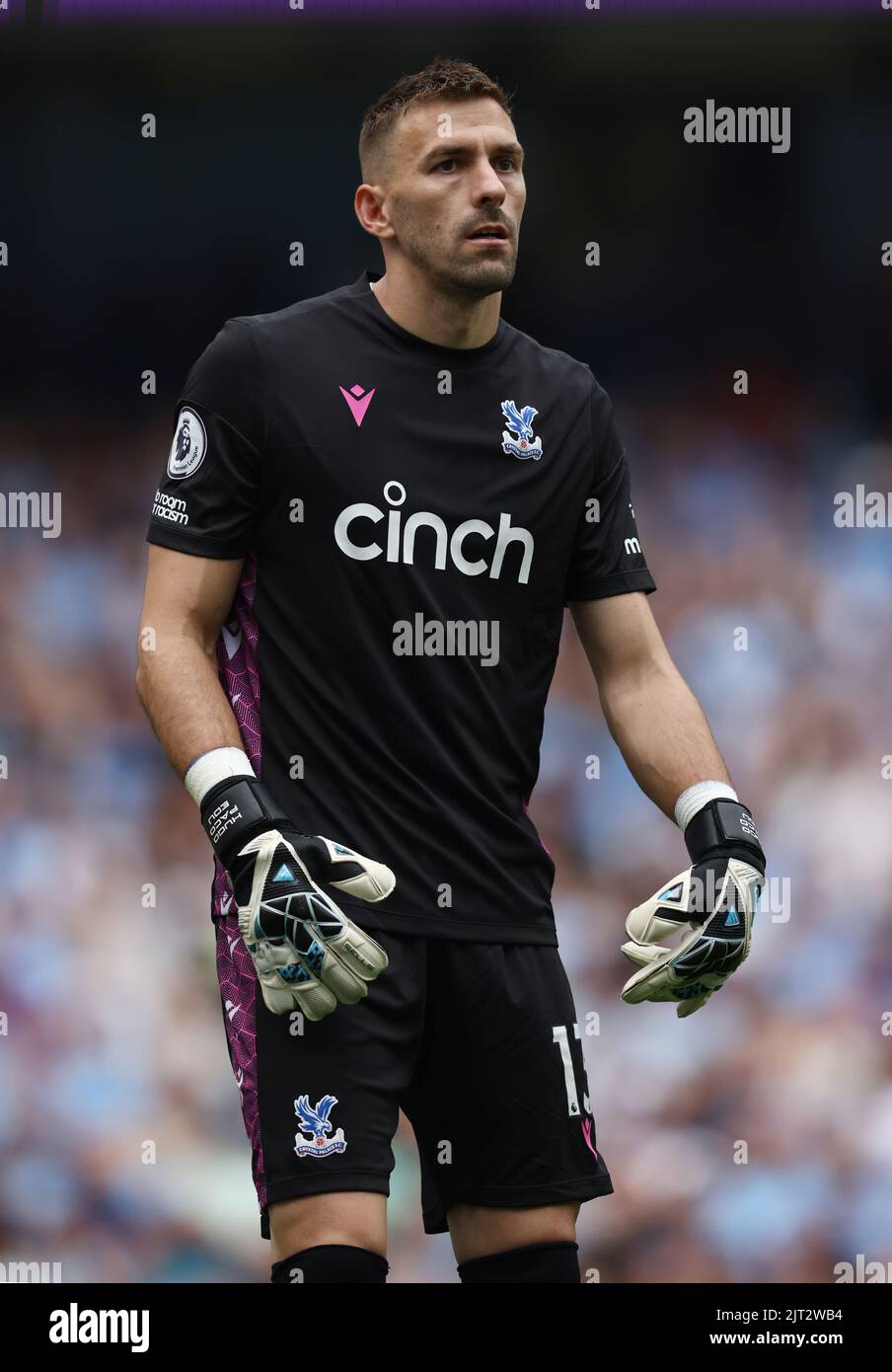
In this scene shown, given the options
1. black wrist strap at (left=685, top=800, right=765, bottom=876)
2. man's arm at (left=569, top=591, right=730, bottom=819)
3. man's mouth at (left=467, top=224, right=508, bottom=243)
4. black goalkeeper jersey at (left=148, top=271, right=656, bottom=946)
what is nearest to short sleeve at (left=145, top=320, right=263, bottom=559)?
black goalkeeper jersey at (left=148, top=271, right=656, bottom=946)

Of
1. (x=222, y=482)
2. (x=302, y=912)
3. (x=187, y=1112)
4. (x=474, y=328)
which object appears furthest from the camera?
(x=187, y=1112)

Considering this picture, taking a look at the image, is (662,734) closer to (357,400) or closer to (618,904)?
(357,400)

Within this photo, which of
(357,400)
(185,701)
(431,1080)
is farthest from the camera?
(357,400)

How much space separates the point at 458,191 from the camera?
3611 mm

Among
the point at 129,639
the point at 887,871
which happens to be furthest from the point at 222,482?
the point at 887,871

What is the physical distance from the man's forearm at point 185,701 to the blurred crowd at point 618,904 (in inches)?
112

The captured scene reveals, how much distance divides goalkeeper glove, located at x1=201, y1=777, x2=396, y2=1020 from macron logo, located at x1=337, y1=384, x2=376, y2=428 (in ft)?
2.21

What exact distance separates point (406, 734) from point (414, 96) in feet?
3.68

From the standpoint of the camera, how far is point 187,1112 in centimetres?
605

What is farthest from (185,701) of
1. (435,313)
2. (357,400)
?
(435,313)

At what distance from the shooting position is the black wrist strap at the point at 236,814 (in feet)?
10.4

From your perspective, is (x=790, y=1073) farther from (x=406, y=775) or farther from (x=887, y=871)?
(x=406, y=775)

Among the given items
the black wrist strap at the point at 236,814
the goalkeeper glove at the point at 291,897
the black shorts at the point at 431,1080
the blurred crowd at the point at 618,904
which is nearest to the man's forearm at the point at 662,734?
the black shorts at the point at 431,1080

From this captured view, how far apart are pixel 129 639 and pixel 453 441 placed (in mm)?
2907
